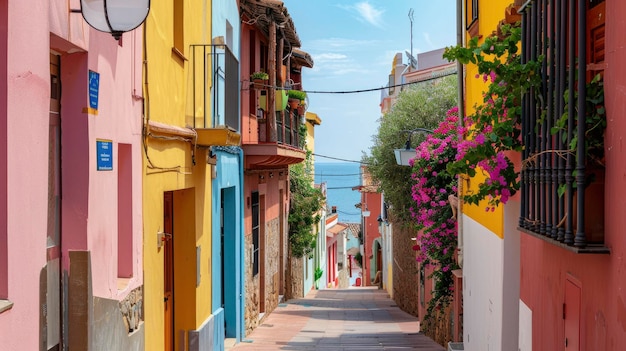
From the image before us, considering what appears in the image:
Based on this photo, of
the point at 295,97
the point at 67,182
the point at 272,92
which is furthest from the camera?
the point at 295,97

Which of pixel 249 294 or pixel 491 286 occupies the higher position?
pixel 491 286

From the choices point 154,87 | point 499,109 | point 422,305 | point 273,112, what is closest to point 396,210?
point 422,305

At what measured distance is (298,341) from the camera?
14.5 meters

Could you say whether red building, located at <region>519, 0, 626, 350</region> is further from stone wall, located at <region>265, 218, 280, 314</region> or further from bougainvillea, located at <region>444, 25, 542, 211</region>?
stone wall, located at <region>265, 218, 280, 314</region>

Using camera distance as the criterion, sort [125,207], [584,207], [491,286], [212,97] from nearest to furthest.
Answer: [584,207], [125,207], [491,286], [212,97]

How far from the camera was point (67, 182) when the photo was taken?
5.65 metres

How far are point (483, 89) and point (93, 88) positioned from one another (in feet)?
16.8

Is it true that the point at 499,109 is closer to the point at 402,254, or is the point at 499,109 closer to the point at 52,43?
the point at 52,43

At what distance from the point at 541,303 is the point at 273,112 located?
10.6 metres

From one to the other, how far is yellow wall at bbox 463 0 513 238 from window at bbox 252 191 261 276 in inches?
255

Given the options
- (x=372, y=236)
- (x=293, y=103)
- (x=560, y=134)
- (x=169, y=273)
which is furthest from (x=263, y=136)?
(x=372, y=236)

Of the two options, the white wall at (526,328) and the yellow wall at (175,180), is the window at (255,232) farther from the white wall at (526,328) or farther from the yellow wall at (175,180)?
the white wall at (526,328)

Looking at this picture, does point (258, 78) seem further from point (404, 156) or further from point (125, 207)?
point (125, 207)

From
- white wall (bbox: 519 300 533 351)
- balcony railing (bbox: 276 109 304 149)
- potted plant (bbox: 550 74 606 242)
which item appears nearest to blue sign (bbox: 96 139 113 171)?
potted plant (bbox: 550 74 606 242)
